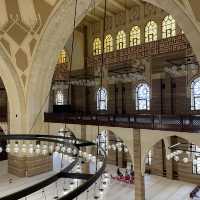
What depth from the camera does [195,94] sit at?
14.7 meters

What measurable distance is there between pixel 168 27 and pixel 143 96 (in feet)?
14.0

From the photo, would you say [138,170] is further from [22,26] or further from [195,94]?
[22,26]

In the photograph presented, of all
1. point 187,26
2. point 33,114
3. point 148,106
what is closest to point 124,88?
point 148,106

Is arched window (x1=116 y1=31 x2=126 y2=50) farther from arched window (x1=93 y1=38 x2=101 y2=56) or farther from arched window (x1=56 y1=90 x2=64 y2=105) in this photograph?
arched window (x1=56 y1=90 x2=64 y2=105)

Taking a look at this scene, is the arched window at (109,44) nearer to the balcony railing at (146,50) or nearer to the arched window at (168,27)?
the balcony railing at (146,50)

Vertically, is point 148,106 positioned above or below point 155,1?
below

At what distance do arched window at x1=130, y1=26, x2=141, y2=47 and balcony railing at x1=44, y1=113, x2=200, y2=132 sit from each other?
6.13 m

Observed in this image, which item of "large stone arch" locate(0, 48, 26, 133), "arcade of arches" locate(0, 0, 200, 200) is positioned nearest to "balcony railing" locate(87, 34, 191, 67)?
"arcade of arches" locate(0, 0, 200, 200)

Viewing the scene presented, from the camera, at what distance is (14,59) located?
14922 millimetres

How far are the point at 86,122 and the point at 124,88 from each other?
15.6ft

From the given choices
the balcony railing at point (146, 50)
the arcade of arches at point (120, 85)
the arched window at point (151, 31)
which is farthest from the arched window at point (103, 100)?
the arched window at point (151, 31)

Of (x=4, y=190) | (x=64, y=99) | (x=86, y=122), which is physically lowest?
(x=4, y=190)

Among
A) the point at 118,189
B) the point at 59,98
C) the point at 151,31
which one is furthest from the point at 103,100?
the point at 118,189

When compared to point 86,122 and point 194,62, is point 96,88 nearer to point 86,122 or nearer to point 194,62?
point 86,122
